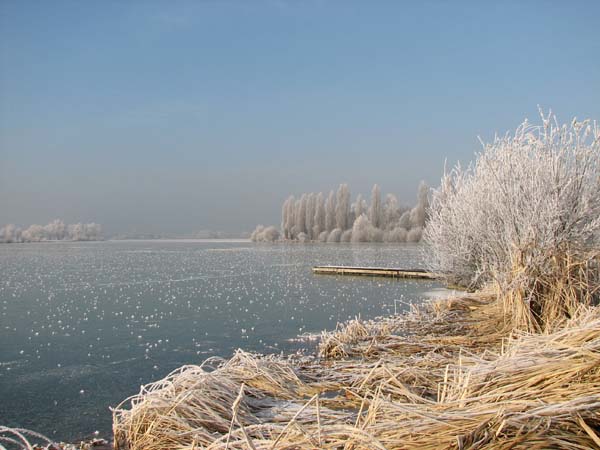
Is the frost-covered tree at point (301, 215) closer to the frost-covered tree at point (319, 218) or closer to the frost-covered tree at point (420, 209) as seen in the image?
the frost-covered tree at point (319, 218)

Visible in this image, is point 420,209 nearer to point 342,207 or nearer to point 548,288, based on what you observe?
point 342,207

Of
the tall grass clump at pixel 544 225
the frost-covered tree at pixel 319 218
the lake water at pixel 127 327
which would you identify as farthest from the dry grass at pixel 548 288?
the frost-covered tree at pixel 319 218

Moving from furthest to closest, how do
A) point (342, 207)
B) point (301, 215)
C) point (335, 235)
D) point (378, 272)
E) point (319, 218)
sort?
point (301, 215) < point (319, 218) < point (342, 207) < point (335, 235) < point (378, 272)

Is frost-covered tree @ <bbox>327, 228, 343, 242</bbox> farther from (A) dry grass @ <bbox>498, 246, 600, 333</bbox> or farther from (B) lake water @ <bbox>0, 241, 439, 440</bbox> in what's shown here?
(A) dry grass @ <bbox>498, 246, 600, 333</bbox>

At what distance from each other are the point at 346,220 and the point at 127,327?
9271 centimetres

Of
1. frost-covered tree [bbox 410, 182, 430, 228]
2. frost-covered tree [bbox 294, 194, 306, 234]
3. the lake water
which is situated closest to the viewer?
the lake water

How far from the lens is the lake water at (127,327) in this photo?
7.41 metres

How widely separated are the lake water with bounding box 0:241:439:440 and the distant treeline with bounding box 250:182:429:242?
227 feet

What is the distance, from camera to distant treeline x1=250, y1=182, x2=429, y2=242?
9181 centimetres

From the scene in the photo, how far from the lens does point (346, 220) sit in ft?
343

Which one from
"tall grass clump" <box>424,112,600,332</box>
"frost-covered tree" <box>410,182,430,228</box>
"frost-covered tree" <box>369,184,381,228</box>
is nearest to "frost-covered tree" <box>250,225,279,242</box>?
"frost-covered tree" <box>369,184,381,228</box>

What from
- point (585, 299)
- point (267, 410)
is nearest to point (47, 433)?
point (267, 410)

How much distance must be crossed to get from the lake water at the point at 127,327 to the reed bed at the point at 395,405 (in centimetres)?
128

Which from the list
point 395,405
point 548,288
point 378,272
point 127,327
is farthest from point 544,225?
point 378,272
